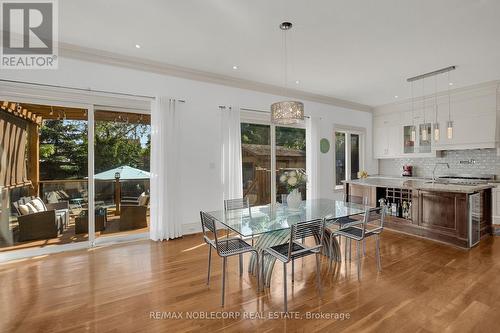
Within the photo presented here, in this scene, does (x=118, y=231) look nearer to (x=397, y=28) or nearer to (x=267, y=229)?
(x=267, y=229)

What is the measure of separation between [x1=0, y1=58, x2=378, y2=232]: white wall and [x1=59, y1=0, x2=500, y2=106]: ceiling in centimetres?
34

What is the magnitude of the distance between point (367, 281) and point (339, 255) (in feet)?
1.88

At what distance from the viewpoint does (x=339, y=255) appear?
11.0ft

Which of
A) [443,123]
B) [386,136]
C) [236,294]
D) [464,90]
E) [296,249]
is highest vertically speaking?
[464,90]

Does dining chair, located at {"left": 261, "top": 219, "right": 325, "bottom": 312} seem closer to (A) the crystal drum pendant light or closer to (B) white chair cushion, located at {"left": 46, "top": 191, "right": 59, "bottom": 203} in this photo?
(A) the crystal drum pendant light

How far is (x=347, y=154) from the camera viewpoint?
6988 millimetres

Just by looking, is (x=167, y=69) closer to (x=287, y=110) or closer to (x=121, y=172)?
(x=121, y=172)

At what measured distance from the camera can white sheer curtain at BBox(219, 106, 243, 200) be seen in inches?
189

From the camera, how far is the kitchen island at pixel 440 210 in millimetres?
3721

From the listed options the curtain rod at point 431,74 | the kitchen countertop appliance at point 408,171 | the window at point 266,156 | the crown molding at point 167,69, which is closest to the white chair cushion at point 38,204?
the crown molding at point 167,69

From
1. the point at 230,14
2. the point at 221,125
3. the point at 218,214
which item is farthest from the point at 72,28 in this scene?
the point at 218,214

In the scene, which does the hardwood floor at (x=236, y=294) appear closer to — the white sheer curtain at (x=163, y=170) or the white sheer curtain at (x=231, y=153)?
the white sheer curtain at (x=163, y=170)

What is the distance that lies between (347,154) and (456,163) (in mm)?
2398

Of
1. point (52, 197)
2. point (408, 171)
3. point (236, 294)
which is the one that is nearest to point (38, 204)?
point (52, 197)
